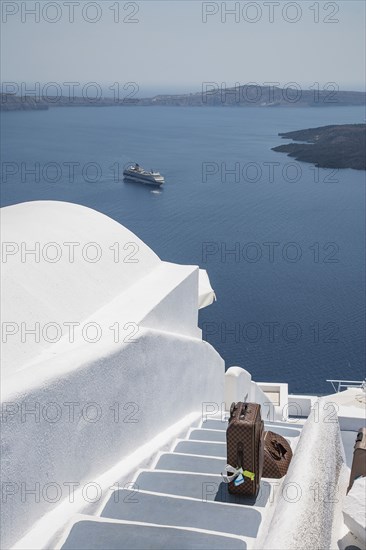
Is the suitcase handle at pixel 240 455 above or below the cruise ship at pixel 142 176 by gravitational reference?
below

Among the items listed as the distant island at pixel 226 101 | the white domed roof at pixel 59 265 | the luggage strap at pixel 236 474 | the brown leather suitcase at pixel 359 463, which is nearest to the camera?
the brown leather suitcase at pixel 359 463

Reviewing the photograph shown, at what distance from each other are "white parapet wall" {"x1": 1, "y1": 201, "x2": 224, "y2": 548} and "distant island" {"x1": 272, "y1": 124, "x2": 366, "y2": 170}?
56.4 meters

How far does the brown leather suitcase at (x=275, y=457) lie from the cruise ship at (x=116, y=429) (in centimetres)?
18

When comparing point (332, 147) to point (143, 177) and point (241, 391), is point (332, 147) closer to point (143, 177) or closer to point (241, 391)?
point (143, 177)

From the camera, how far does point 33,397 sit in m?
2.71

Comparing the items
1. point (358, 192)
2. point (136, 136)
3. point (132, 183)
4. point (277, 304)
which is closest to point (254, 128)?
point (136, 136)

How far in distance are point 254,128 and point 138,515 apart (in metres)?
79.7

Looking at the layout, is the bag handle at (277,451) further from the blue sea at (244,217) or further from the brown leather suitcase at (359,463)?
the blue sea at (244,217)

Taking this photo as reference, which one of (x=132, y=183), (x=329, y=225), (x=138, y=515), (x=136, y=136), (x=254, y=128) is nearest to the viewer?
(x=138, y=515)

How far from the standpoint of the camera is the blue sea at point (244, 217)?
32875 mm

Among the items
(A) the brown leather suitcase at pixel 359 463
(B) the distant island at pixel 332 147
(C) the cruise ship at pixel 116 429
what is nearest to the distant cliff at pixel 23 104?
(B) the distant island at pixel 332 147

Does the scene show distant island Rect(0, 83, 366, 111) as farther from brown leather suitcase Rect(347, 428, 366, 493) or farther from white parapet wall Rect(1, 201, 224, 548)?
brown leather suitcase Rect(347, 428, 366, 493)

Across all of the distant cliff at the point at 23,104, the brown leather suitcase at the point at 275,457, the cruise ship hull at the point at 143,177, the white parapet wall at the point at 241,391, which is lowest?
the white parapet wall at the point at 241,391

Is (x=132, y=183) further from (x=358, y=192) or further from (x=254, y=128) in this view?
(x=254, y=128)
